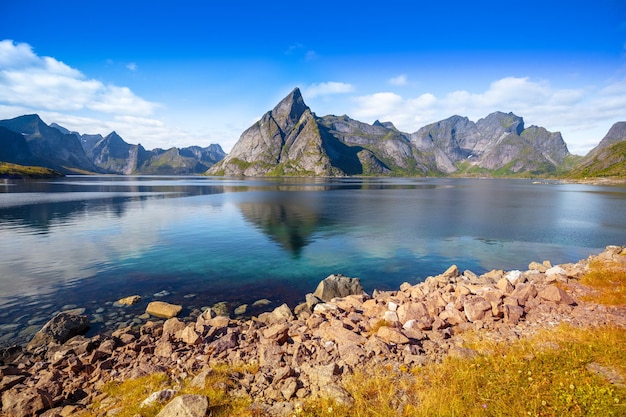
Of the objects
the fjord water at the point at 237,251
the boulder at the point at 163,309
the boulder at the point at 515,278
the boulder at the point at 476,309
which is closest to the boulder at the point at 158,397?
the boulder at the point at 163,309

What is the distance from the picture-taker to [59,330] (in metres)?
21.1

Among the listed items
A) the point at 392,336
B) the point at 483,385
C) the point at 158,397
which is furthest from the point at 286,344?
the point at 483,385

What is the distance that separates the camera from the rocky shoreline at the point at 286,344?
1323 cm

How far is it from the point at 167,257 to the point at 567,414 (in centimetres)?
4293

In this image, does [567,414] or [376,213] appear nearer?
[567,414]

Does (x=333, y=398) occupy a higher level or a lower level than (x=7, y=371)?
higher

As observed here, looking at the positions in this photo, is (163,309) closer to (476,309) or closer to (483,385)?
(483,385)

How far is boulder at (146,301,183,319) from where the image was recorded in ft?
81.9

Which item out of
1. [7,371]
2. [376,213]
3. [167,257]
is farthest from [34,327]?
[376,213]

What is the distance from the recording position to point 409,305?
20.7 metres

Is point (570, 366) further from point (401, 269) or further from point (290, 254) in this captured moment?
point (290, 254)

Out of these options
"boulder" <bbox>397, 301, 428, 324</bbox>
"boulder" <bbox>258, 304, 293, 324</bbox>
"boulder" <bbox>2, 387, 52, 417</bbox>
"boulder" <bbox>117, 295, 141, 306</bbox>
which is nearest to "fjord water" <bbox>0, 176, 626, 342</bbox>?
"boulder" <bbox>117, 295, 141, 306</bbox>

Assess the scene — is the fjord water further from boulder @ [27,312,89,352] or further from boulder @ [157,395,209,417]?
boulder @ [157,395,209,417]

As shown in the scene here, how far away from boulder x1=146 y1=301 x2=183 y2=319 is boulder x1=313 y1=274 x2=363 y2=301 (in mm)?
12242
